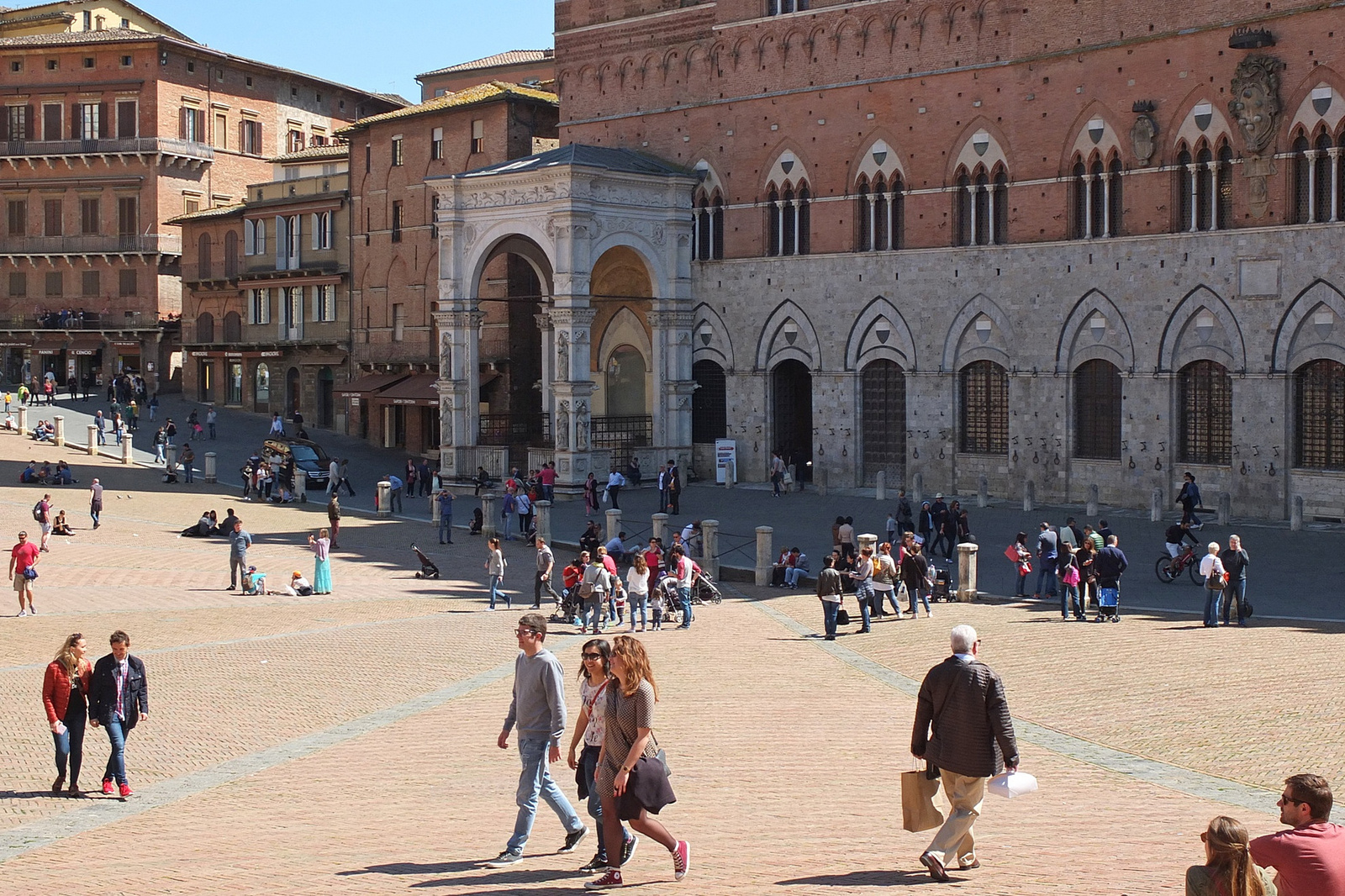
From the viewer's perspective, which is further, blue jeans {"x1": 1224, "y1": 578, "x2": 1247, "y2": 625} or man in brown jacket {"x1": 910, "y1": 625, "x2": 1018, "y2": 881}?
blue jeans {"x1": 1224, "y1": 578, "x2": 1247, "y2": 625}

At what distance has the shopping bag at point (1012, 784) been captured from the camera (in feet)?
27.2

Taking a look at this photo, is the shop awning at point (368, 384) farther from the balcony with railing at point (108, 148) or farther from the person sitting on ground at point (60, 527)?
the person sitting on ground at point (60, 527)

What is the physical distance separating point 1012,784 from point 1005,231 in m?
28.1

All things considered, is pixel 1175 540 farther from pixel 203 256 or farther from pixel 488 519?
pixel 203 256

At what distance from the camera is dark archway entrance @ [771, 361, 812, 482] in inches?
1563

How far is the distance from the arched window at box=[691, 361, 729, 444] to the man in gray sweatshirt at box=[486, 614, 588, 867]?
31884mm

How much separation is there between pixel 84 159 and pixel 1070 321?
1739 inches

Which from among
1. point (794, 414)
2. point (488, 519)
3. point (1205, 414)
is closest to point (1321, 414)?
point (1205, 414)

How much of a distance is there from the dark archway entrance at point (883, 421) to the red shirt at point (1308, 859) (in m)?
31.1

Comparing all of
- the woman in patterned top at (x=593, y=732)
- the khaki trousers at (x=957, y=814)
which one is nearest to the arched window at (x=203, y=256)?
the woman in patterned top at (x=593, y=732)

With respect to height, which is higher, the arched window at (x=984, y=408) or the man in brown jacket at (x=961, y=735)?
the arched window at (x=984, y=408)

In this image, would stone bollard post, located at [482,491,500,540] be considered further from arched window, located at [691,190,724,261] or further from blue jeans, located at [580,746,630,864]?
blue jeans, located at [580,746,630,864]

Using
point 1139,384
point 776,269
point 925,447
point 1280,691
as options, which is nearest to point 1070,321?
point 1139,384

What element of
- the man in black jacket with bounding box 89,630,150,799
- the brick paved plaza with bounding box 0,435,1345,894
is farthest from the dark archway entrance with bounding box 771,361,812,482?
the man in black jacket with bounding box 89,630,150,799
